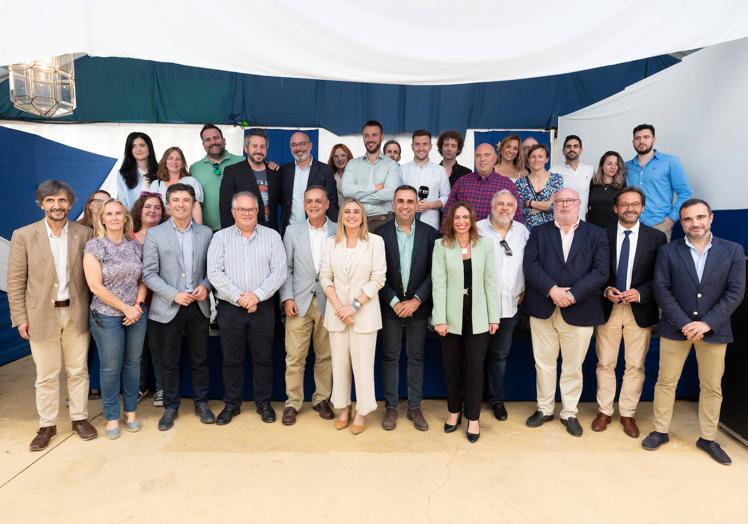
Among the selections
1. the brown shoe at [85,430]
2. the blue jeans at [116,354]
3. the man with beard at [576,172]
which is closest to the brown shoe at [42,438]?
the brown shoe at [85,430]

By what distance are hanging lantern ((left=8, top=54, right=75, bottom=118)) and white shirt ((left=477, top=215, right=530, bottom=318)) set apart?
143 inches

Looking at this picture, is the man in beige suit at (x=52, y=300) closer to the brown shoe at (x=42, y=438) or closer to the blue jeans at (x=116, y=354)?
the brown shoe at (x=42, y=438)

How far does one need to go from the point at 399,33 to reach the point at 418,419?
2.36m

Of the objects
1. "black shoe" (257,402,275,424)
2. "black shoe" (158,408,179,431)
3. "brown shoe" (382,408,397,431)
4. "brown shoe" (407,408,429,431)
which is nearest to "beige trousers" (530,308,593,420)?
"brown shoe" (407,408,429,431)

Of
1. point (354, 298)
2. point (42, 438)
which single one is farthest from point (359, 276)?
point (42, 438)

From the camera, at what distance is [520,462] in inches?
110

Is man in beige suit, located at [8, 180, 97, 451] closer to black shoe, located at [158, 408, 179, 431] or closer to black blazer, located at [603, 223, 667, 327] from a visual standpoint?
black shoe, located at [158, 408, 179, 431]

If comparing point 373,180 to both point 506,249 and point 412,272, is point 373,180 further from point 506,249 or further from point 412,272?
point 506,249

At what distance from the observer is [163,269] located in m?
3.13

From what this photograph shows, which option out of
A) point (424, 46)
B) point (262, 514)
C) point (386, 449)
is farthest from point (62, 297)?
point (424, 46)

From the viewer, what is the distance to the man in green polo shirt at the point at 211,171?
151 inches

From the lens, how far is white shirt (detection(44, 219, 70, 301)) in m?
2.93

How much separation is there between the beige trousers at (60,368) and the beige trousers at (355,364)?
1.59m

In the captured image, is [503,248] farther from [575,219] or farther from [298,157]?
[298,157]
